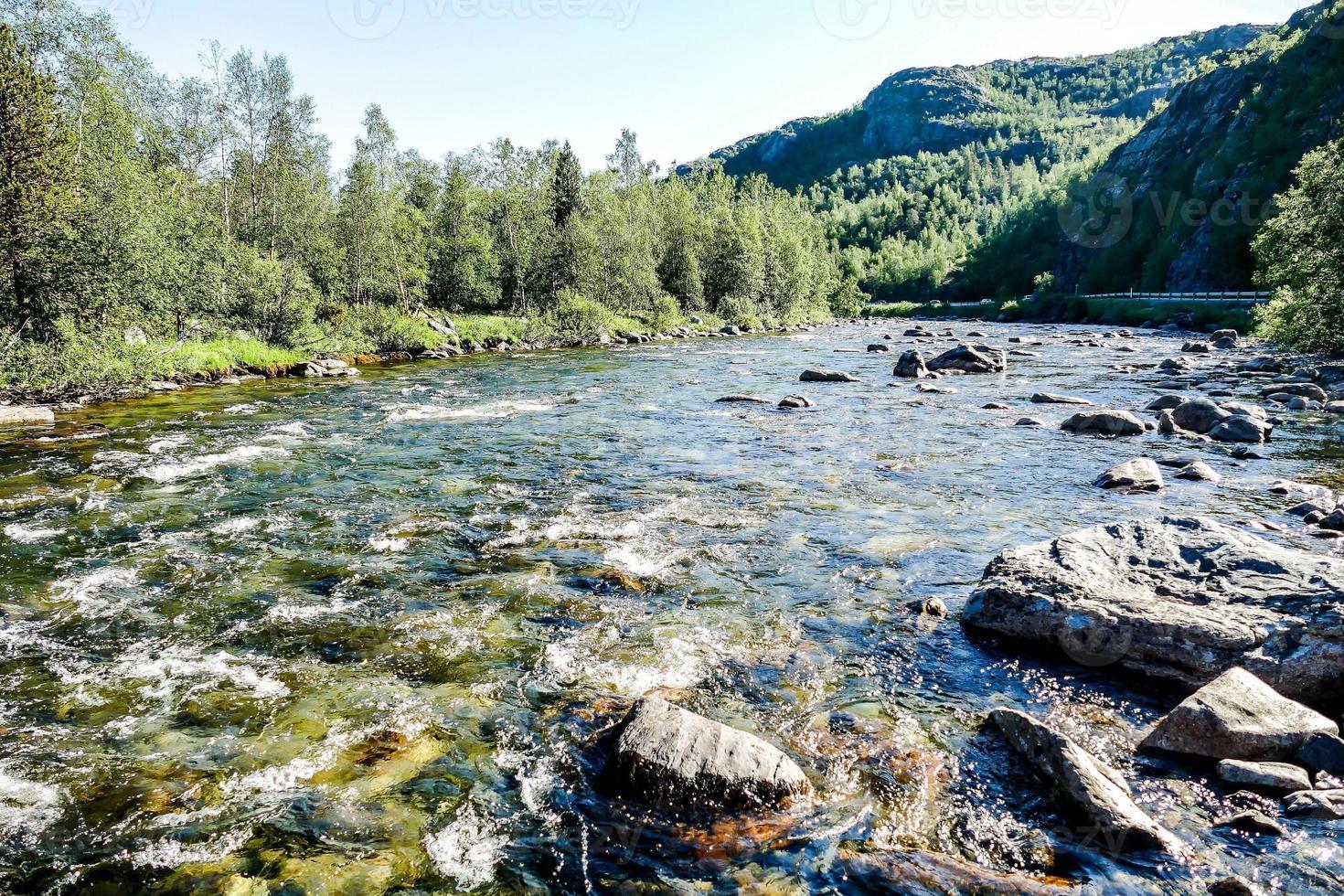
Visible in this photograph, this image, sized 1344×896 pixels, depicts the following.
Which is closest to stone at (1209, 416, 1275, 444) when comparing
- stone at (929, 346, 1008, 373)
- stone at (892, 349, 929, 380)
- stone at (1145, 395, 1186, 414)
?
stone at (1145, 395, 1186, 414)

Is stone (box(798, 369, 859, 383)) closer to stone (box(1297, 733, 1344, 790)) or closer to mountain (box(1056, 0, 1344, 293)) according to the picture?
stone (box(1297, 733, 1344, 790))

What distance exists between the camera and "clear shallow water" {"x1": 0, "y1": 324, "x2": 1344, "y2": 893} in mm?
4941

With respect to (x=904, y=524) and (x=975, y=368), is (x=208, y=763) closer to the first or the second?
(x=904, y=524)

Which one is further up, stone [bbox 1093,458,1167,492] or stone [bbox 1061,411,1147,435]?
stone [bbox 1093,458,1167,492]

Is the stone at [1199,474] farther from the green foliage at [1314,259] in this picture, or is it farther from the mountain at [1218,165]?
the mountain at [1218,165]

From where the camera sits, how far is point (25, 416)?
68.8ft

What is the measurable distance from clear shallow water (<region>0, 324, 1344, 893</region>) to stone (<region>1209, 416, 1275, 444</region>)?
2.13ft

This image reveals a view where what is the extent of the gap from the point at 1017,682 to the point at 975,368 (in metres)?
33.9

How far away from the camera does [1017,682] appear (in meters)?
7.29

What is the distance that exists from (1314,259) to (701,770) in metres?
39.4

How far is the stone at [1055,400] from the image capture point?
2564 cm

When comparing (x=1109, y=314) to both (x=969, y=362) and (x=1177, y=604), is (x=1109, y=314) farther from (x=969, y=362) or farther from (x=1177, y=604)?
(x=1177, y=604)

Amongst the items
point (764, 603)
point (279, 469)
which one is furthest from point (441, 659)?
point (279, 469)

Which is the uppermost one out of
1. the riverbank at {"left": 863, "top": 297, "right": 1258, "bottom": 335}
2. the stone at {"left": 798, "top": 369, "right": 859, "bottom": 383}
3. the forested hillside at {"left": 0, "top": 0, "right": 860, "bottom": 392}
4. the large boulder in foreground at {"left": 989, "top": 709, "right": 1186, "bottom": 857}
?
the forested hillside at {"left": 0, "top": 0, "right": 860, "bottom": 392}
